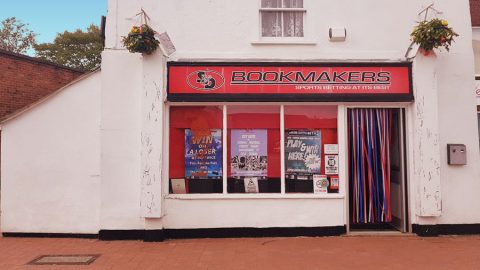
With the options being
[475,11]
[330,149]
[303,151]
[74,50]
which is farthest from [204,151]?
[74,50]

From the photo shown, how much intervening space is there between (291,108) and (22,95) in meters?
7.14

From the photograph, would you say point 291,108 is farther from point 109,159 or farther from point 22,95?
point 22,95

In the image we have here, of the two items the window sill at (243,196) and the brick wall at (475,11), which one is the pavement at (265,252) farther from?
the brick wall at (475,11)

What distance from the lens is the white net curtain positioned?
796 centimetres

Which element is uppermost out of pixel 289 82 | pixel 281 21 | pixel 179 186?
pixel 281 21

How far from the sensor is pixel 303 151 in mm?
7848

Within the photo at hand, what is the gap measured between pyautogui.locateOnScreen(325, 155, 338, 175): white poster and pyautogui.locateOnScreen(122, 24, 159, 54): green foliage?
3917 mm

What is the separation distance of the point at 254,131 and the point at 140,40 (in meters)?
2.69

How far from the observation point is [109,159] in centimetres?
746

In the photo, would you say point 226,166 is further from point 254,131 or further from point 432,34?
point 432,34

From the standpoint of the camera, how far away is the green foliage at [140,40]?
7109 mm

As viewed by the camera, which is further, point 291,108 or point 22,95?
point 22,95

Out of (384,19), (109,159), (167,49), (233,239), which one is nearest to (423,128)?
(384,19)

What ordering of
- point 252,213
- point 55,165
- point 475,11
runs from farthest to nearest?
point 475,11 < point 55,165 < point 252,213
